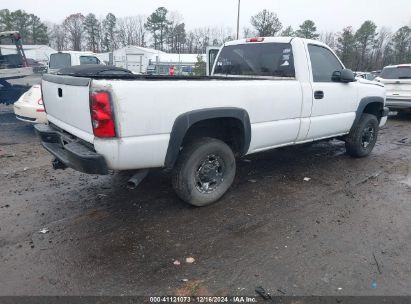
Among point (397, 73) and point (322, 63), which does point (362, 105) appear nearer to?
point (322, 63)

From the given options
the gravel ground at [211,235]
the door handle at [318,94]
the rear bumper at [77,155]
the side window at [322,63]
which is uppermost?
the side window at [322,63]

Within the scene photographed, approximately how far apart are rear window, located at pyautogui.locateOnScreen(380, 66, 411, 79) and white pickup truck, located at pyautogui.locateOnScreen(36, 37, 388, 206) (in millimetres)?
5973

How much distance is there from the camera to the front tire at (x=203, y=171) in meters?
3.83

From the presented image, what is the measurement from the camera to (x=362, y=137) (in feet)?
20.5

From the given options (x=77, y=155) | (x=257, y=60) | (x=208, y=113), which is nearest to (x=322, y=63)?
(x=257, y=60)

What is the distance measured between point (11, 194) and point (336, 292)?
4000 mm

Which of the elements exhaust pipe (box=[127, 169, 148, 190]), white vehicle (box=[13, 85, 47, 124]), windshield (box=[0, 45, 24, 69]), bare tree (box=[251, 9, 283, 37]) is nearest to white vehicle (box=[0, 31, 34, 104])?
windshield (box=[0, 45, 24, 69])

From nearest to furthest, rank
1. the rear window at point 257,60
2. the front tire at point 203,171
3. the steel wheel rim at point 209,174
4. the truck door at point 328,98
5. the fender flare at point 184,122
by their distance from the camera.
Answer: the fender flare at point 184,122 → the front tire at point 203,171 → the steel wheel rim at point 209,174 → the rear window at point 257,60 → the truck door at point 328,98

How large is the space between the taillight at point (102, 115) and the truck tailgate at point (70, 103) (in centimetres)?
10

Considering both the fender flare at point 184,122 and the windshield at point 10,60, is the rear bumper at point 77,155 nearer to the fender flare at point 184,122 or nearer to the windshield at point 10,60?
the fender flare at point 184,122

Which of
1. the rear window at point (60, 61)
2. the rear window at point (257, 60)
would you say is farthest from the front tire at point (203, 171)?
the rear window at point (60, 61)

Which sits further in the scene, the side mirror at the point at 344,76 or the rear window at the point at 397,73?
the rear window at the point at 397,73

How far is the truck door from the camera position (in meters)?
4.94

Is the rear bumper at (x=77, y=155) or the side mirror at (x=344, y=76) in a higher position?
the side mirror at (x=344, y=76)
